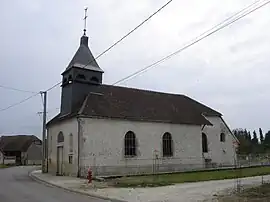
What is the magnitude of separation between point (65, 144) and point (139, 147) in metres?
6.75

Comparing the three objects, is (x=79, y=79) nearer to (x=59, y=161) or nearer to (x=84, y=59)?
(x=84, y=59)

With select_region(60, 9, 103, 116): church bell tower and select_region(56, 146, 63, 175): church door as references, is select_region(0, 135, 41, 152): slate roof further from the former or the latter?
select_region(60, 9, 103, 116): church bell tower

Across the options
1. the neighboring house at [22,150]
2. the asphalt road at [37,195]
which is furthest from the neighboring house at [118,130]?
the neighboring house at [22,150]

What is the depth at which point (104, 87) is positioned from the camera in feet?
121

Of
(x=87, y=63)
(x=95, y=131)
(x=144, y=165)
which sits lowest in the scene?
(x=144, y=165)

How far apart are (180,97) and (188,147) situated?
26.5 ft

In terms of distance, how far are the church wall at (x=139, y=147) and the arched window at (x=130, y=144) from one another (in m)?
0.37

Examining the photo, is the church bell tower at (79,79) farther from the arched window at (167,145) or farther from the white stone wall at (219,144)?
the white stone wall at (219,144)

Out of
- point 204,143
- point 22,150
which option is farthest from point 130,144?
point 22,150

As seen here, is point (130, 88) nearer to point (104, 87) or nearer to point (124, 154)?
point (104, 87)

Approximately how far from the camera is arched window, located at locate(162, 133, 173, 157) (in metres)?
36.5

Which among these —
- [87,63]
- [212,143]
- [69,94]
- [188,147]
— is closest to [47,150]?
[69,94]

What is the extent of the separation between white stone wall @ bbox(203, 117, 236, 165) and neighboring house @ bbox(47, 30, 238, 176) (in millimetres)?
113

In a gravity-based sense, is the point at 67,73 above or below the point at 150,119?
above
